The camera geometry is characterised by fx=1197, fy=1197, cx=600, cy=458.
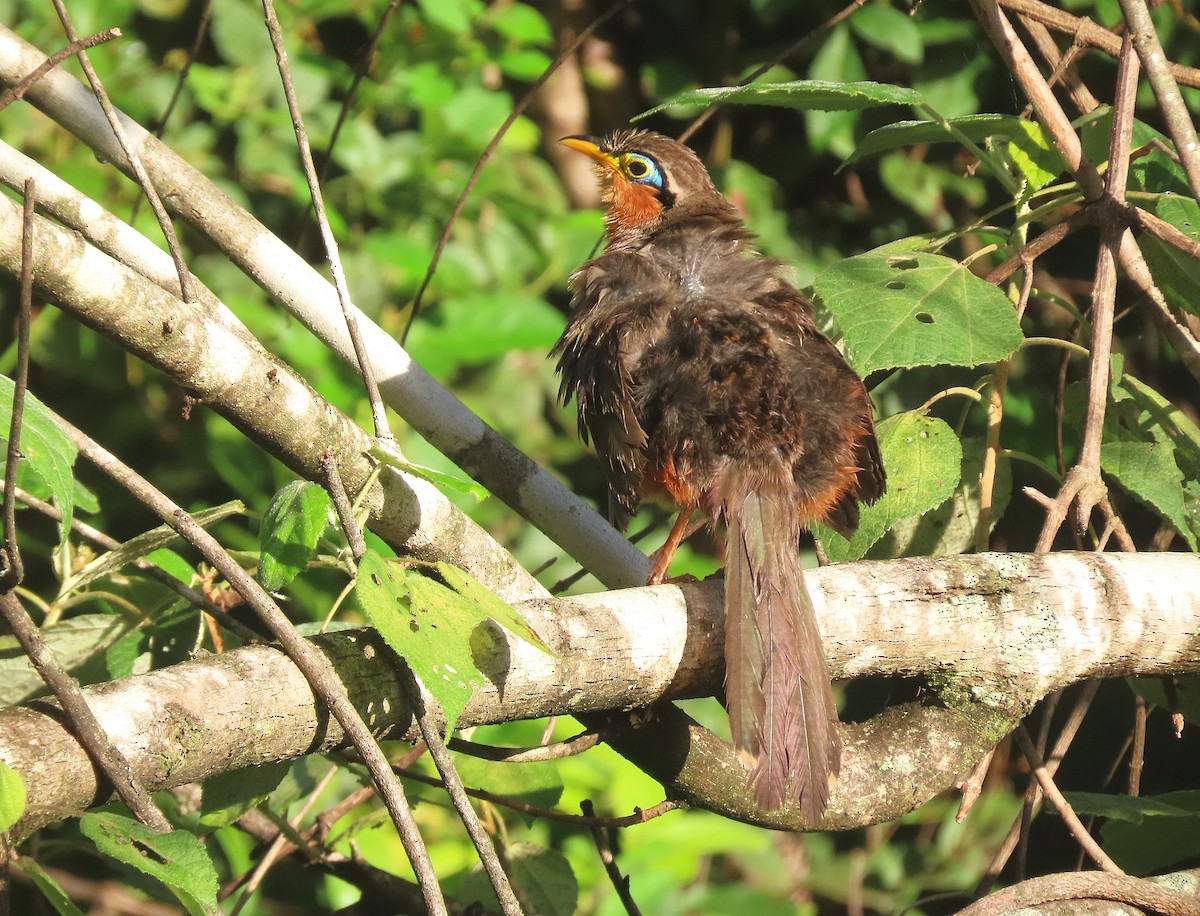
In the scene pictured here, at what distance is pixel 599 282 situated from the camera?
311cm

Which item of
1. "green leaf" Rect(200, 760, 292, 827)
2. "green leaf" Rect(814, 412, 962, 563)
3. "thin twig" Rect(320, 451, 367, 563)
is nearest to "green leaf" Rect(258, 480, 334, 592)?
"thin twig" Rect(320, 451, 367, 563)

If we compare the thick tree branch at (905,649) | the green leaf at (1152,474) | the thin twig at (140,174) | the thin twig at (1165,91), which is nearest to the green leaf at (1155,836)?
the thick tree branch at (905,649)

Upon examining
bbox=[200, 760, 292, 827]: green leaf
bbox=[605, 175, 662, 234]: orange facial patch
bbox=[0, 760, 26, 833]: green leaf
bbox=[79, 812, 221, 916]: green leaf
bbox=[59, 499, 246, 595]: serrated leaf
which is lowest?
bbox=[200, 760, 292, 827]: green leaf

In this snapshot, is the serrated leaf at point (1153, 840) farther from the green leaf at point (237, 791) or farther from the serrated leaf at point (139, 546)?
the serrated leaf at point (139, 546)

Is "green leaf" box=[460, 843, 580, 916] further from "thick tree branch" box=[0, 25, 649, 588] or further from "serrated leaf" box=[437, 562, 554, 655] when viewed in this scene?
"serrated leaf" box=[437, 562, 554, 655]

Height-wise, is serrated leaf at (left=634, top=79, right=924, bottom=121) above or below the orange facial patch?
above

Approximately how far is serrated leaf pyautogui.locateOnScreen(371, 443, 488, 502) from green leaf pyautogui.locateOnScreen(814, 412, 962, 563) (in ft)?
3.59

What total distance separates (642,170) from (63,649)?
7.79ft

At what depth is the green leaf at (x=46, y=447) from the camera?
1.57m

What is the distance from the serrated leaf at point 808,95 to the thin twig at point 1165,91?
19.7 inches

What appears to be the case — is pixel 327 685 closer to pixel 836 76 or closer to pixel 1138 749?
pixel 1138 749

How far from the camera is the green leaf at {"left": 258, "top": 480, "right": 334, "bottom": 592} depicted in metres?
1.76

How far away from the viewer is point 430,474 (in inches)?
67.3

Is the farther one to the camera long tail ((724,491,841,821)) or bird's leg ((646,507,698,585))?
bird's leg ((646,507,698,585))
